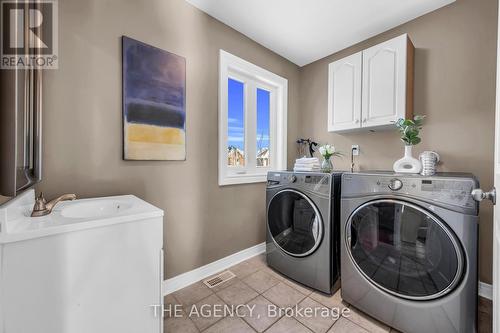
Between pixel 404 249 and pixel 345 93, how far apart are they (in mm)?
1448

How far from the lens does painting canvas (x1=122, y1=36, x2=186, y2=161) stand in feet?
4.51

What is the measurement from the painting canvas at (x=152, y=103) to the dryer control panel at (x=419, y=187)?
1291mm

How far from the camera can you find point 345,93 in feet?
6.48

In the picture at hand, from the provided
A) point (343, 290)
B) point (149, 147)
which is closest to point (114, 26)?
point (149, 147)

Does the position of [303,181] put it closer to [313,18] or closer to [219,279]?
[219,279]

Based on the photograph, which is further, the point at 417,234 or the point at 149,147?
the point at 149,147

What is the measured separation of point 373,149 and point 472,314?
143 cm

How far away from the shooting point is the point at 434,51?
1720mm

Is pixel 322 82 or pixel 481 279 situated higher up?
pixel 322 82

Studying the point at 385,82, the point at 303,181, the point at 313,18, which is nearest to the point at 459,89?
the point at 385,82

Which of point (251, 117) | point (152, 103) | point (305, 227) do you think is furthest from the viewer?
point (251, 117)

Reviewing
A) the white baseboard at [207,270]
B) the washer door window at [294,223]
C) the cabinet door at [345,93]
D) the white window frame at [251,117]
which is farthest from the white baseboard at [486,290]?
the white window frame at [251,117]

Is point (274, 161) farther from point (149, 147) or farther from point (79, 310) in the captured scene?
point (79, 310)

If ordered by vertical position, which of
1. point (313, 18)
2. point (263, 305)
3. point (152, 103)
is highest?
point (313, 18)
